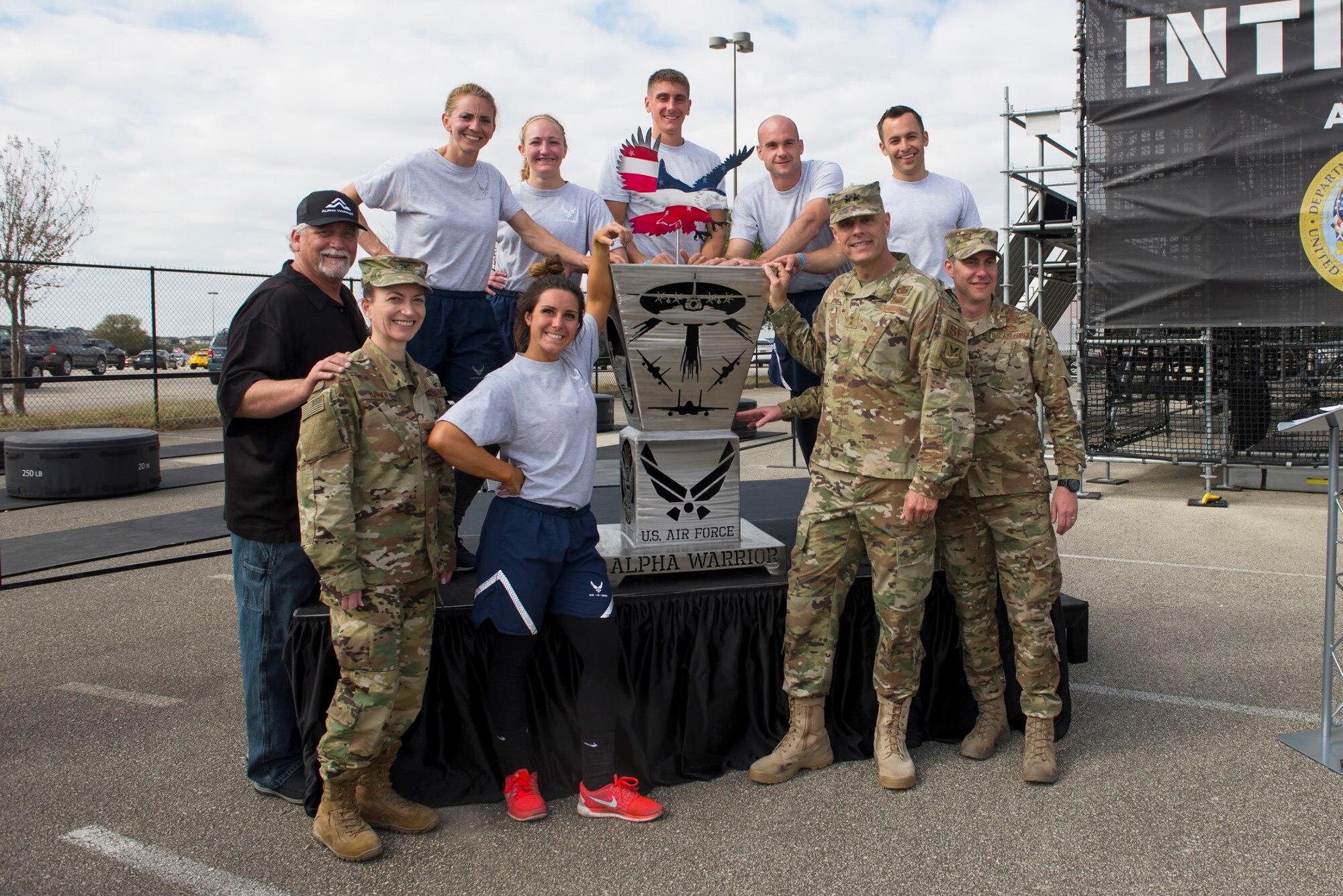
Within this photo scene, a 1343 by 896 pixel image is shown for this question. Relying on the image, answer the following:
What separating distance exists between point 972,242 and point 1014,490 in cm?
80

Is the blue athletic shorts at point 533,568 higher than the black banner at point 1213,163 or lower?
lower

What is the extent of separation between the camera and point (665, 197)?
3.60m

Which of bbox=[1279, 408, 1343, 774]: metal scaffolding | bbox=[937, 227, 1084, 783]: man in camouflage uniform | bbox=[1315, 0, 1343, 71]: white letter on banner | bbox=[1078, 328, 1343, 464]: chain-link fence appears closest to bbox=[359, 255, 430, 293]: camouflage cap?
bbox=[937, 227, 1084, 783]: man in camouflage uniform

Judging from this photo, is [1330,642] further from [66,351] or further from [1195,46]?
[66,351]

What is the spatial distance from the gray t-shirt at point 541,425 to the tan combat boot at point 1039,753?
1604 mm

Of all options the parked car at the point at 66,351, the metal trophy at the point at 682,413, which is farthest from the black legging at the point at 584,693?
the parked car at the point at 66,351

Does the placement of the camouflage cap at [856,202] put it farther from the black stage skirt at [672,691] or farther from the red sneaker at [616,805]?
the red sneaker at [616,805]

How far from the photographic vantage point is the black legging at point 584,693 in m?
2.89

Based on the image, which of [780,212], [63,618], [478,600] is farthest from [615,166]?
[63,618]

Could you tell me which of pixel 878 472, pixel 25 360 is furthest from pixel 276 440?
pixel 25 360

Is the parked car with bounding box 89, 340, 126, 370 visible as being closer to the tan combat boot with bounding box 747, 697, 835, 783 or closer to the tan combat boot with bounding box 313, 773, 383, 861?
the tan combat boot with bounding box 313, 773, 383, 861

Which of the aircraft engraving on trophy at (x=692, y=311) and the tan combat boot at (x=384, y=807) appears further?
the aircraft engraving on trophy at (x=692, y=311)

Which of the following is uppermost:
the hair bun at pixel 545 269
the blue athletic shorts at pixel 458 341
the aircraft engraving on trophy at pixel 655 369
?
the hair bun at pixel 545 269

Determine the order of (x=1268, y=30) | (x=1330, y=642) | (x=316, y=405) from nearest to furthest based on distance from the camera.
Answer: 1. (x=316, y=405)
2. (x=1330, y=642)
3. (x=1268, y=30)
